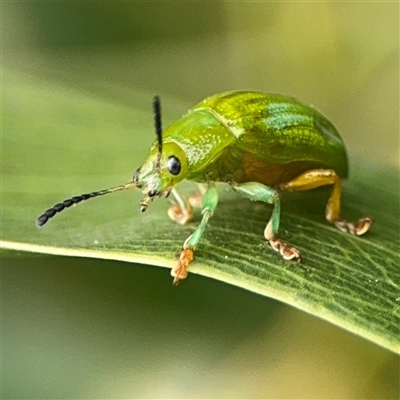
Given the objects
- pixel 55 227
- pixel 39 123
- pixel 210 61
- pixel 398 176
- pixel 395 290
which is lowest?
pixel 395 290

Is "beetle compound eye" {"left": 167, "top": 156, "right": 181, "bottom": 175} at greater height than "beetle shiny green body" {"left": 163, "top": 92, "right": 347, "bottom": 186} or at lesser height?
lesser

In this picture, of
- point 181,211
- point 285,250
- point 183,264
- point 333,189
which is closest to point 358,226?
point 333,189

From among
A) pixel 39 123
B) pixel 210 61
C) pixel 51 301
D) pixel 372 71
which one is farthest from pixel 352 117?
pixel 51 301

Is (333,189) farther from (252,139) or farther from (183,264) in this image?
(183,264)

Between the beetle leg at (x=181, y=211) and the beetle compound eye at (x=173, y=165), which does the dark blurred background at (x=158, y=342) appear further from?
the beetle compound eye at (x=173, y=165)

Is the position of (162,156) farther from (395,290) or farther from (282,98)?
(395,290)

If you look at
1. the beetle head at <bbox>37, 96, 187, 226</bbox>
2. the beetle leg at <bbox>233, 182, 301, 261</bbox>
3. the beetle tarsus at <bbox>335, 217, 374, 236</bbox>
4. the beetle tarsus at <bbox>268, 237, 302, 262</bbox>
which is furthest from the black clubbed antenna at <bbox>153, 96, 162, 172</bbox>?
the beetle tarsus at <bbox>335, 217, 374, 236</bbox>

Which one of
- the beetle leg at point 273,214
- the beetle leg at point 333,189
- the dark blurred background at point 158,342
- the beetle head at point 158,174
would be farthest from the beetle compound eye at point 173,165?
the beetle leg at point 333,189

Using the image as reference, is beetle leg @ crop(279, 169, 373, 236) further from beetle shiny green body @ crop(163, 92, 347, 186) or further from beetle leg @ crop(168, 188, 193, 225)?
beetle leg @ crop(168, 188, 193, 225)
